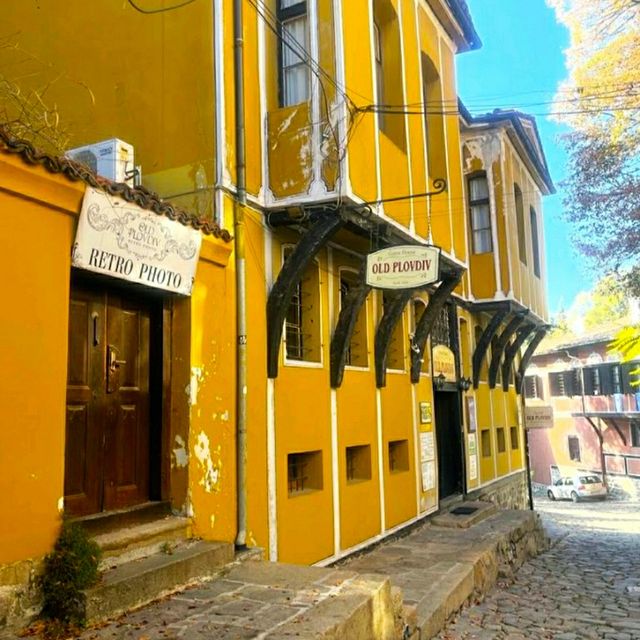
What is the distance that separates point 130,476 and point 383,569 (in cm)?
391

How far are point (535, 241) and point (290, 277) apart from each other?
46.8 feet

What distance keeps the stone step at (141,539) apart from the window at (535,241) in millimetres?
15506

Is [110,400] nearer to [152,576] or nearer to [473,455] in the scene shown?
[152,576]

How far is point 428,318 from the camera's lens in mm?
11508

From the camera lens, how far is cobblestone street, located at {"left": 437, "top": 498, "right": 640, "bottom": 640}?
22.9 ft

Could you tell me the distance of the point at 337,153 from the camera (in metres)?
7.26

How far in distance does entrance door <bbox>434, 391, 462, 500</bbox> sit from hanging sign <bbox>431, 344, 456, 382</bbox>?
503mm

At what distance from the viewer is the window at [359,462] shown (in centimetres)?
948

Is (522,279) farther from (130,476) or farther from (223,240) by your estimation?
(130,476)

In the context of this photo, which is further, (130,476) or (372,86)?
(372,86)

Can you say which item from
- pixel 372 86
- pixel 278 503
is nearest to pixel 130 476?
pixel 278 503

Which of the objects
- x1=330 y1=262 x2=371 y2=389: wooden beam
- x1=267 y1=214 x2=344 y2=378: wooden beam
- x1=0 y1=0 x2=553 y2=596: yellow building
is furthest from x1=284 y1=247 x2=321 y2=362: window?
x1=267 y1=214 x2=344 y2=378: wooden beam

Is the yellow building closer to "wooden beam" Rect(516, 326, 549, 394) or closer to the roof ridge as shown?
the roof ridge

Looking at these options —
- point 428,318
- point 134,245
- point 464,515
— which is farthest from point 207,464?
point 464,515
